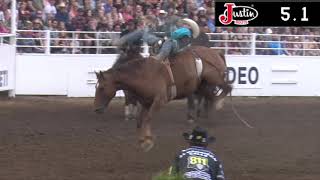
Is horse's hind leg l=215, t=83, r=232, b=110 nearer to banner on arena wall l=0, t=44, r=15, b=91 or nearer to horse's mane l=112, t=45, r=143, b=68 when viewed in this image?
horse's mane l=112, t=45, r=143, b=68

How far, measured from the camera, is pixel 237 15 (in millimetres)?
19375

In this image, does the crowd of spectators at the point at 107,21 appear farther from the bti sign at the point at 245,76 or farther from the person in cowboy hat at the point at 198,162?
the person in cowboy hat at the point at 198,162

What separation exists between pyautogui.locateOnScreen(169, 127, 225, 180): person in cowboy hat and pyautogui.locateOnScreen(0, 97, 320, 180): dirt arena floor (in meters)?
2.64

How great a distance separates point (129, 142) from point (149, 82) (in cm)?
102

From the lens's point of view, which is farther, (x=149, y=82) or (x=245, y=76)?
(x=245, y=76)

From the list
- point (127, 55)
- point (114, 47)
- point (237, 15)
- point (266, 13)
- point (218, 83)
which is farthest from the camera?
point (237, 15)

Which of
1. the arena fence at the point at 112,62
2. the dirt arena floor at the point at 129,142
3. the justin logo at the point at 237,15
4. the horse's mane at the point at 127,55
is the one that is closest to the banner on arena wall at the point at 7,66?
Result: the arena fence at the point at 112,62

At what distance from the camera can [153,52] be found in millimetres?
12539

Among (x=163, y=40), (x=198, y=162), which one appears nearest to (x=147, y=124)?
(x=163, y=40)

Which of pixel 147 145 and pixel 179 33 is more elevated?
pixel 179 33

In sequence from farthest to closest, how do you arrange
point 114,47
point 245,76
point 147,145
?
point 245,76
point 114,47
point 147,145

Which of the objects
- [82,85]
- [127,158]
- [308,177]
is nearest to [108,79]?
[127,158]

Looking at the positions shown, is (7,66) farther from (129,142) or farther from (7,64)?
(129,142)

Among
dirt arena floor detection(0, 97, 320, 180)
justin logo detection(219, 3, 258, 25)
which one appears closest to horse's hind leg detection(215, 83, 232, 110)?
dirt arena floor detection(0, 97, 320, 180)
